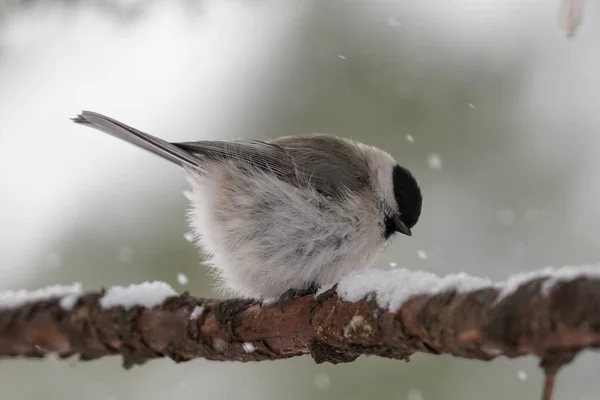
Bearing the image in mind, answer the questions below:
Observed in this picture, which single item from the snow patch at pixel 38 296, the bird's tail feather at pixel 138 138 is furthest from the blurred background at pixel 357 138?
the snow patch at pixel 38 296

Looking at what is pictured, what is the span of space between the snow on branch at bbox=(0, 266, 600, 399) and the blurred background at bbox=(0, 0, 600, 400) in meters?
1.82

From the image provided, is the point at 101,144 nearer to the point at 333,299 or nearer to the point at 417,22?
the point at 417,22

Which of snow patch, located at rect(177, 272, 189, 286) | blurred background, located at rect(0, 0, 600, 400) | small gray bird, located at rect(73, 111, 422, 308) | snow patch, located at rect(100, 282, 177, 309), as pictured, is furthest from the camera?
blurred background, located at rect(0, 0, 600, 400)

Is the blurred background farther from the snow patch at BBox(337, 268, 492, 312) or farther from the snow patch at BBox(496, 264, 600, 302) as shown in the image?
the snow patch at BBox(496, 264, 600, 302)

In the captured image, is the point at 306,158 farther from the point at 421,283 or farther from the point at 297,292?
the point at 421,283

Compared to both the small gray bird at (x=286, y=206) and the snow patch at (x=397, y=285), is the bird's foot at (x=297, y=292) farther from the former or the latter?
the snow patch at (x=397, y=285)

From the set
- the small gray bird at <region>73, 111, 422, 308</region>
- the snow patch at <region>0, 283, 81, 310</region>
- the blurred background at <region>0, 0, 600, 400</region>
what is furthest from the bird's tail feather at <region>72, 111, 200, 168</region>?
the blurred background at <region>0, 0, 600, 400</region>

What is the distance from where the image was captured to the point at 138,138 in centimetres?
315

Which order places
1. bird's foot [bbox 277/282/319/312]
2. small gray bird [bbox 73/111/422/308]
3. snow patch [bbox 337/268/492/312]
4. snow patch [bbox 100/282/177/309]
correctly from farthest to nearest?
1. small gray bird [bbox 73/111/422/308]
2. bird's foot [bbox 277/282/319/312]
3. snow patch [bbox 100/282/177/309]
4. snow patch [bbox 337/268/492/312]

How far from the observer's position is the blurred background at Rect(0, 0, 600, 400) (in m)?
4.54

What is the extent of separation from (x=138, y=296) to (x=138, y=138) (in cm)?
82

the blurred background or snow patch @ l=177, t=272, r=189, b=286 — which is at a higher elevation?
the blurred background

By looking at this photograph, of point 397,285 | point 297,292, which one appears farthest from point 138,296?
point 397,285

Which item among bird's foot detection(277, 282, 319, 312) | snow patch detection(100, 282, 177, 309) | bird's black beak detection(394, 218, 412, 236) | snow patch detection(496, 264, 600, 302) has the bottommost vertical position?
snow patch detection(100, 282, 177, 309)
